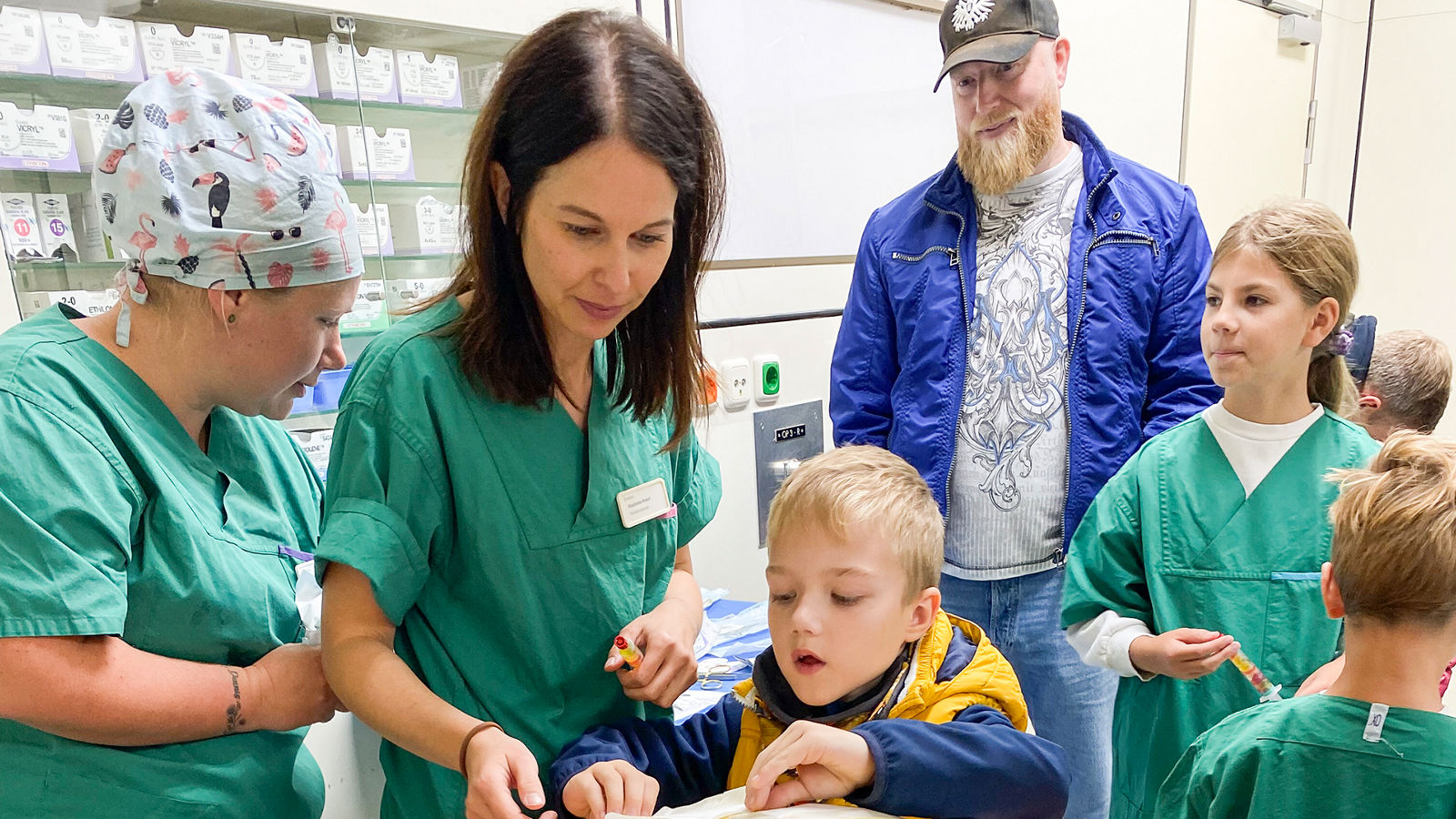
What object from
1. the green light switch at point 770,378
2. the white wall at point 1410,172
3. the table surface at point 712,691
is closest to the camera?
the table surface at point 712,691

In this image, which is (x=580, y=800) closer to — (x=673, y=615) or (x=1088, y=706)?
(x=673, y=615)

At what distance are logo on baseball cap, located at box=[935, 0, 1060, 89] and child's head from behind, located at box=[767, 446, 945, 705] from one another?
1.21m

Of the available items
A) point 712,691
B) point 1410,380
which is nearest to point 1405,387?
point 1410,380

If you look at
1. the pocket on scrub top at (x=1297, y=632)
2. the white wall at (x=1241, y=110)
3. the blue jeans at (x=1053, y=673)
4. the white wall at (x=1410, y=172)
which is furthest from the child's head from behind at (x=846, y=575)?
the white wall at (x=1410, y=172)

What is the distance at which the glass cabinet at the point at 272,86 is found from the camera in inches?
62.9

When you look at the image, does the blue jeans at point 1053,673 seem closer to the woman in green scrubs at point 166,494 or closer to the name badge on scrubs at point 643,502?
the name badge on scrubs at point 643,502

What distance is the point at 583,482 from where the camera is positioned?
3.42 feet

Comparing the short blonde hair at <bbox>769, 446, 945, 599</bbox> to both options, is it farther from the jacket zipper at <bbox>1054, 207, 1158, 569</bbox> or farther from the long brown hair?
the jacket zipper at <bbox>1054, 207, 1158, 569</bbox>

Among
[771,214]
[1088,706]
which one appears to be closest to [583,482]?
[1088,706]

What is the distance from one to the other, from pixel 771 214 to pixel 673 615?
1918 mm

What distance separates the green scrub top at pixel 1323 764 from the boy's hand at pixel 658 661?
698mm

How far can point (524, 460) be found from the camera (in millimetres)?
1002

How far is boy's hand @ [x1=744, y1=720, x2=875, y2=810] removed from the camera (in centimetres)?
94

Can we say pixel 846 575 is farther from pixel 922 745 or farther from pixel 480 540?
pixel 480 540
